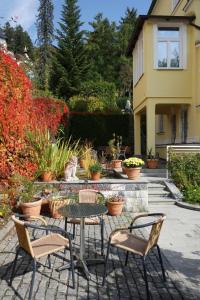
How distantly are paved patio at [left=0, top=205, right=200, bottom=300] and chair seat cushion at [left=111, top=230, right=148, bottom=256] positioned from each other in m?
0.46

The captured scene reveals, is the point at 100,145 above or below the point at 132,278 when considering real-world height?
above

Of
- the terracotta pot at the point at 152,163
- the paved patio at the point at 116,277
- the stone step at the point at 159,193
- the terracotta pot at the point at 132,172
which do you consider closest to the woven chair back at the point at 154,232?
the paved patio at the point at 116,277

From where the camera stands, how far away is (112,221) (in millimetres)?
8531

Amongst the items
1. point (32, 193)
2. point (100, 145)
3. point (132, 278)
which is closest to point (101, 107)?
point (100, 145)

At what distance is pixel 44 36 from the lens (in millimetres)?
32125

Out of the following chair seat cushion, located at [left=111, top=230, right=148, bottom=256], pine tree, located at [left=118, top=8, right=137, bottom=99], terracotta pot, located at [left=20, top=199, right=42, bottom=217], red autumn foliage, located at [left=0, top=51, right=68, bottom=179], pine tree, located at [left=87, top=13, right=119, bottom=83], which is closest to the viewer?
chair seat cushion, located at [left=111, top=230, right=148, bottom=256]

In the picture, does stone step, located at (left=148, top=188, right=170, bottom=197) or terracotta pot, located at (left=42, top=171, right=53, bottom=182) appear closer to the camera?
terracotta pot, located at (left=42, top=171, right=53, bottom=182)

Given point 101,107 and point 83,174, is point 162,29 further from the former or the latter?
point 101,107

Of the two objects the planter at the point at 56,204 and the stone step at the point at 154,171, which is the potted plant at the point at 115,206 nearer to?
the planter at the point at 56,204

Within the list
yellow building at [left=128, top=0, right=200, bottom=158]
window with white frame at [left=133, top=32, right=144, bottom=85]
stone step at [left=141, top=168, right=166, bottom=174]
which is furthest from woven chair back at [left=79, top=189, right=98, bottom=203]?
window with white frame at [left=133, top=32, right=144, bottom=85]

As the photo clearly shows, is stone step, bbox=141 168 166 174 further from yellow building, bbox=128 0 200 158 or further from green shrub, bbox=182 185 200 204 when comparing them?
green shrub, bbox=182 185 200 204

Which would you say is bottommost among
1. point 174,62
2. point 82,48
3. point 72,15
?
point 174,62

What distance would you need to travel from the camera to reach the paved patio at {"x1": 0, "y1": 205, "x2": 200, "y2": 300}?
177 inches

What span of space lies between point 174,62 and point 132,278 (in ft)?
38.8
